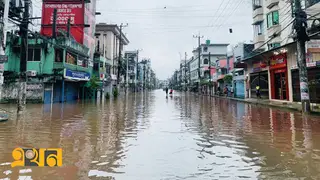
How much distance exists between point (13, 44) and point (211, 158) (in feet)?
87.9

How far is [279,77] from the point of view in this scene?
24.3 meters

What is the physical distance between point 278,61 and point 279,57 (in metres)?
0.45

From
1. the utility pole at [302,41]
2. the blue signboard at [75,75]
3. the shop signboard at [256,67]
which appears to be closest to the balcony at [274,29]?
the shop signboard at [256,67]

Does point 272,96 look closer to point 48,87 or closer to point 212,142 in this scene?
point 212,142

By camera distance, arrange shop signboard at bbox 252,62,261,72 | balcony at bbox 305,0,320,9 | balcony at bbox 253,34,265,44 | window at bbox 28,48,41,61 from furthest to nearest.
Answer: balcony at bbox 253,34,265,44 → shop signboard at bbox 252,62,261,72 → window at bbox 28,48,41,61 → balcony at bbox 305,0,320,9

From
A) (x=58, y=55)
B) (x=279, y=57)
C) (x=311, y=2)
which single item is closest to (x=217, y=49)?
(x=279, y=57)

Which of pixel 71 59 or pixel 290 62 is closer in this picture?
pixel 290 62

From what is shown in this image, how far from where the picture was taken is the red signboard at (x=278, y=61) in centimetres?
2250

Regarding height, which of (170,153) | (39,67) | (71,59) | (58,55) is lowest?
(170,153)

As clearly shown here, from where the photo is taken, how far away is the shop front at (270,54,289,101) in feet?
73.9

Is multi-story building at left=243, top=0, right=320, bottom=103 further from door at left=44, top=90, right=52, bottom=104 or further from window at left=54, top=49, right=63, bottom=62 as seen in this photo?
door at left=44, top=90, right=52, bottom=104

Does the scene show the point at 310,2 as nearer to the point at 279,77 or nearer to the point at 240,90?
the point at 279,77

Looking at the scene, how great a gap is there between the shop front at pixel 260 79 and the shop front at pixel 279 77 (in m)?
1.44

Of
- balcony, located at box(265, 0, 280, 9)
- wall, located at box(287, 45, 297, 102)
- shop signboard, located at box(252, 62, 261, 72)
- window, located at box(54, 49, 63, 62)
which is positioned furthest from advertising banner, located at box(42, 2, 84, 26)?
wall, located at box(287, 45, 297, 102)
